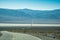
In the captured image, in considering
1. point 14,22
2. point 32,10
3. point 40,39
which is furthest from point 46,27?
point 14,22

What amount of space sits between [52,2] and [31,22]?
123 centimetres

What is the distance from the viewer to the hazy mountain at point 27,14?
441cm

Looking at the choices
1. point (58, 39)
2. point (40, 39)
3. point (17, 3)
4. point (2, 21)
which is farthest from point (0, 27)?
point (58, 39)

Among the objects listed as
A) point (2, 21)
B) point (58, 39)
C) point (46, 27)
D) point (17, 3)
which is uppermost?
point (17, 3)

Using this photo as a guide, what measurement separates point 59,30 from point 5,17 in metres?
2.31

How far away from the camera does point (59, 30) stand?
4809mm

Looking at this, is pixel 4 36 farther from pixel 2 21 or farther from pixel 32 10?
pixel 32 10

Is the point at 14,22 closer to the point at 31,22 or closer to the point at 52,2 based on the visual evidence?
the point at 31,22

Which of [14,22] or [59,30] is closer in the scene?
[14,22]

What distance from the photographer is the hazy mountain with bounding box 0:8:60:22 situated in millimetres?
4408

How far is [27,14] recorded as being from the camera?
446 centimetres

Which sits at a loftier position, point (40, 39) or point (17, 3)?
point (17, 3)

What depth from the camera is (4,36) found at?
4301 mm

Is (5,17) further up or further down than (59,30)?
further up
